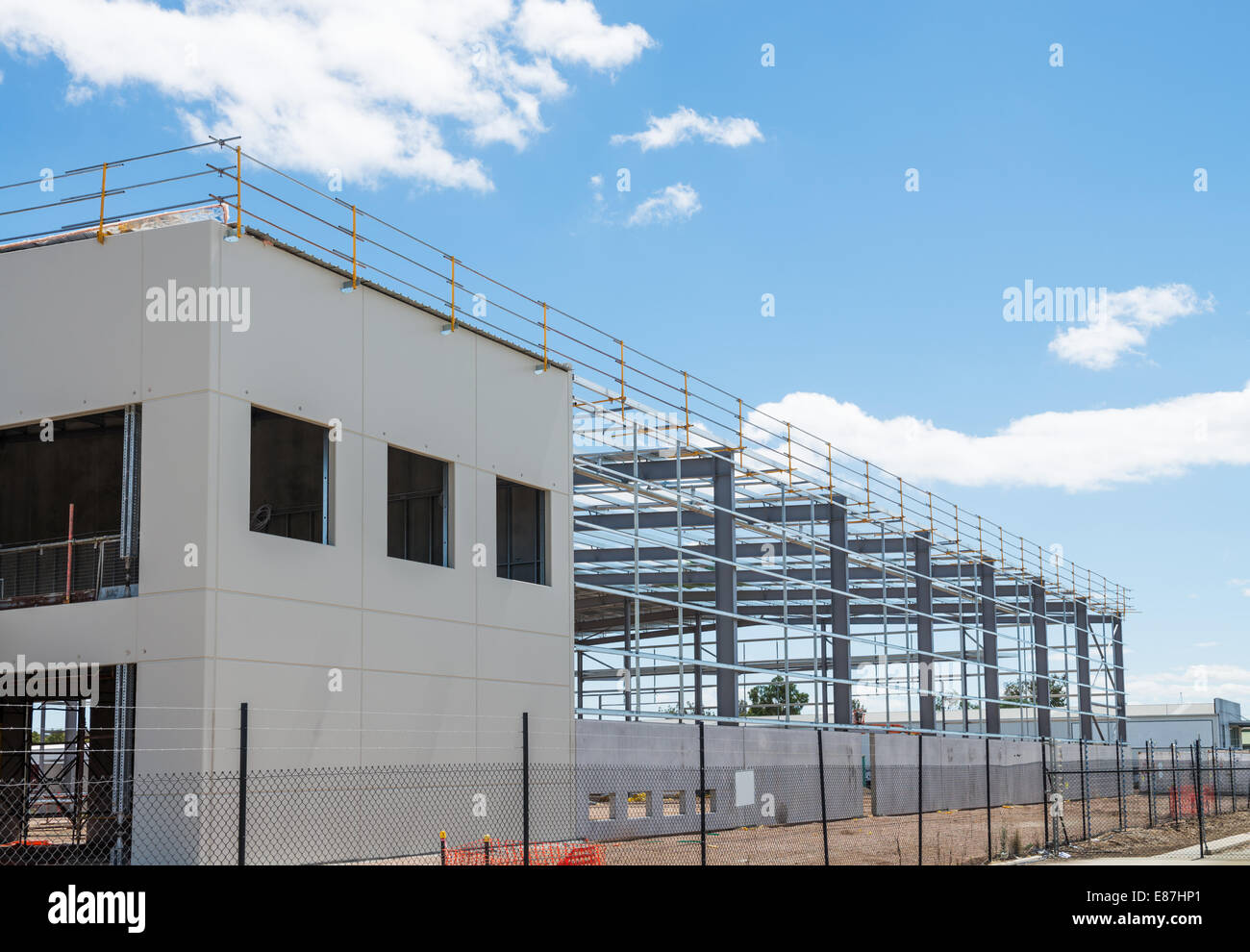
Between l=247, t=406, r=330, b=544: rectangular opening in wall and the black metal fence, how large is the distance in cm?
549

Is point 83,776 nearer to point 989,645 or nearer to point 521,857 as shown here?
point 521,857

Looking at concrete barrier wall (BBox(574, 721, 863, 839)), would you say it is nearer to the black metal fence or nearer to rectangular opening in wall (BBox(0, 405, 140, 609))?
the black metal fence

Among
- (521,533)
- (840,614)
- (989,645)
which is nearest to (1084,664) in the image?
(989,645)

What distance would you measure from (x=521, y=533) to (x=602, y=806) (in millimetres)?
6118

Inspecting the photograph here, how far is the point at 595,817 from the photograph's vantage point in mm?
27594

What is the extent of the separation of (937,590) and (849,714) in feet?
48.6

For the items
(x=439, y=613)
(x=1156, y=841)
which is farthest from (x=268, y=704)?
(x=1156, y=841)

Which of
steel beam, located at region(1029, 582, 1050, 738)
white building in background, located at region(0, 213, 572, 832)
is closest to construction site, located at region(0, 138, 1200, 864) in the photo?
A: white building in background, located at region(0, 213, 572, 832)

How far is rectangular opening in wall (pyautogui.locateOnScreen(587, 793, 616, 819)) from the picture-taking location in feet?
88.0

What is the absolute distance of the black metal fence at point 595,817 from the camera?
1909 cm

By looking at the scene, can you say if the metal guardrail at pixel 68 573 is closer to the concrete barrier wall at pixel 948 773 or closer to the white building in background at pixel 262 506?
the white building in background at pixel 262 506
